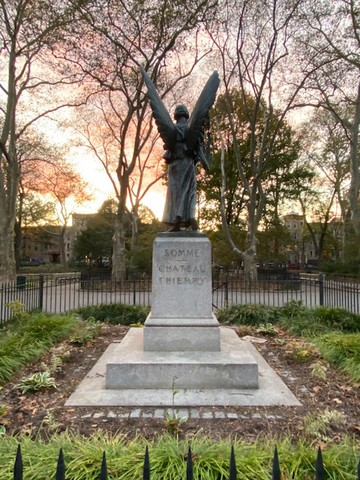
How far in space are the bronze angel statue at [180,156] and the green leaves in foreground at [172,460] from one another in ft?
12.3

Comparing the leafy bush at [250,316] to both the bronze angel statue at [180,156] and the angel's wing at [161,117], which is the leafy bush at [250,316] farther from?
the angel's wing at [161,117]

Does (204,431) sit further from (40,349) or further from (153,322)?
(40,349)

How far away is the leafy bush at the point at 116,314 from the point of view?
1027 centimetres

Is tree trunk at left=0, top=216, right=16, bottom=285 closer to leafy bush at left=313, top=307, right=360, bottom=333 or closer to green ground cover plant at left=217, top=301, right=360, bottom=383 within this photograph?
green ground cover plant at left=217, top=301, right=360, bottom=383

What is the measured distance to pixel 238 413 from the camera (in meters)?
4.16

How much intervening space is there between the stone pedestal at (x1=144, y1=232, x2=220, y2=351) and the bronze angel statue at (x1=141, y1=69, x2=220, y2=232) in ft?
1.54

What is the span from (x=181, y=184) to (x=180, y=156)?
507 mm

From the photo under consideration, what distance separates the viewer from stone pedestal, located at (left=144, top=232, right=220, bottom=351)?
5.52 metres

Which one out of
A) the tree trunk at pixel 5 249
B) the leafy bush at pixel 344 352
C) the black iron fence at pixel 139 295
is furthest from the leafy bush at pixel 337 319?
the tree trunk at pixel 5 249

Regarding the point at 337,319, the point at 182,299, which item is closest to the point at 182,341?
the point at 182,299

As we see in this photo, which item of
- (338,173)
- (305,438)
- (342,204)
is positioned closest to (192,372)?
(305,438)

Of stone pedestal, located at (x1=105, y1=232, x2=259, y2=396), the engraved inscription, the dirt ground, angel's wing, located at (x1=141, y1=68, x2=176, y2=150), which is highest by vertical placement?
angel's wing, located at (x1=141, y1=68, x2=176, y2=150)

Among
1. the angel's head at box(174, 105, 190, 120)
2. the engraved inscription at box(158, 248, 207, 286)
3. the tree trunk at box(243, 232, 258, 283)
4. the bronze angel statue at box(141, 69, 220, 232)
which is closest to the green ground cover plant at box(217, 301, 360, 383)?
the engraved inscription at box(158, 248, 207, 286)

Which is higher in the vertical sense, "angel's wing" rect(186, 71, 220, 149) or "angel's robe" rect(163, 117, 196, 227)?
"angel's wing" rect(186, 71, 220, 149)
